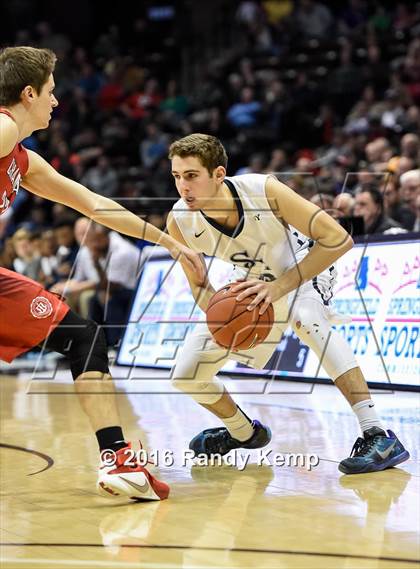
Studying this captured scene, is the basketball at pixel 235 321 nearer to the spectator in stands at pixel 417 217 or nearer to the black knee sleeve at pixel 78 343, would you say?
the black knee sleeve at pixel 78 343

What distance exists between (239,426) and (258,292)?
105 centimetres

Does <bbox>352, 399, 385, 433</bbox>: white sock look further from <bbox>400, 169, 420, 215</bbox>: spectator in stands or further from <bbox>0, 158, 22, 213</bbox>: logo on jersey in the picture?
<bbox>400, 169, 420, 215</bbox>: spectator in stands

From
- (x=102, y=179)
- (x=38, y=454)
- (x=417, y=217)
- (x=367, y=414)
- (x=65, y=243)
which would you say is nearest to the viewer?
(x=367, y=414)

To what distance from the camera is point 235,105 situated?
55.9 ft

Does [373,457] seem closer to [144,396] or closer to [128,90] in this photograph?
[144,396]

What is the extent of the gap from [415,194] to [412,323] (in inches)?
72.9

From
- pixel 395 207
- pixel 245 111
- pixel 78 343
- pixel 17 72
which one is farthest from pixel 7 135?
pixel 245 111

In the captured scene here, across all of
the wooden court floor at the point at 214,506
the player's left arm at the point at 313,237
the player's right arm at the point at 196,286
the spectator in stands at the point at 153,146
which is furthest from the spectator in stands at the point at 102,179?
the player's left arm at the point at 313,237

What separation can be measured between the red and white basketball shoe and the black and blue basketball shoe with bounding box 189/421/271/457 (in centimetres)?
116

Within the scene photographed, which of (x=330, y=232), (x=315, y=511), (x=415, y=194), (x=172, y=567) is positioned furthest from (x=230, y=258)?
(x=415, y=194)

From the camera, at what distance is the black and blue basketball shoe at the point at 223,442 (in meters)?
5.39

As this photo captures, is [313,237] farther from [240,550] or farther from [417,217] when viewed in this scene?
[417,217]

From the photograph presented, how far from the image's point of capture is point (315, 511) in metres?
4.02

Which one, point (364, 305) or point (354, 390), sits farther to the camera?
point (364, 305)
